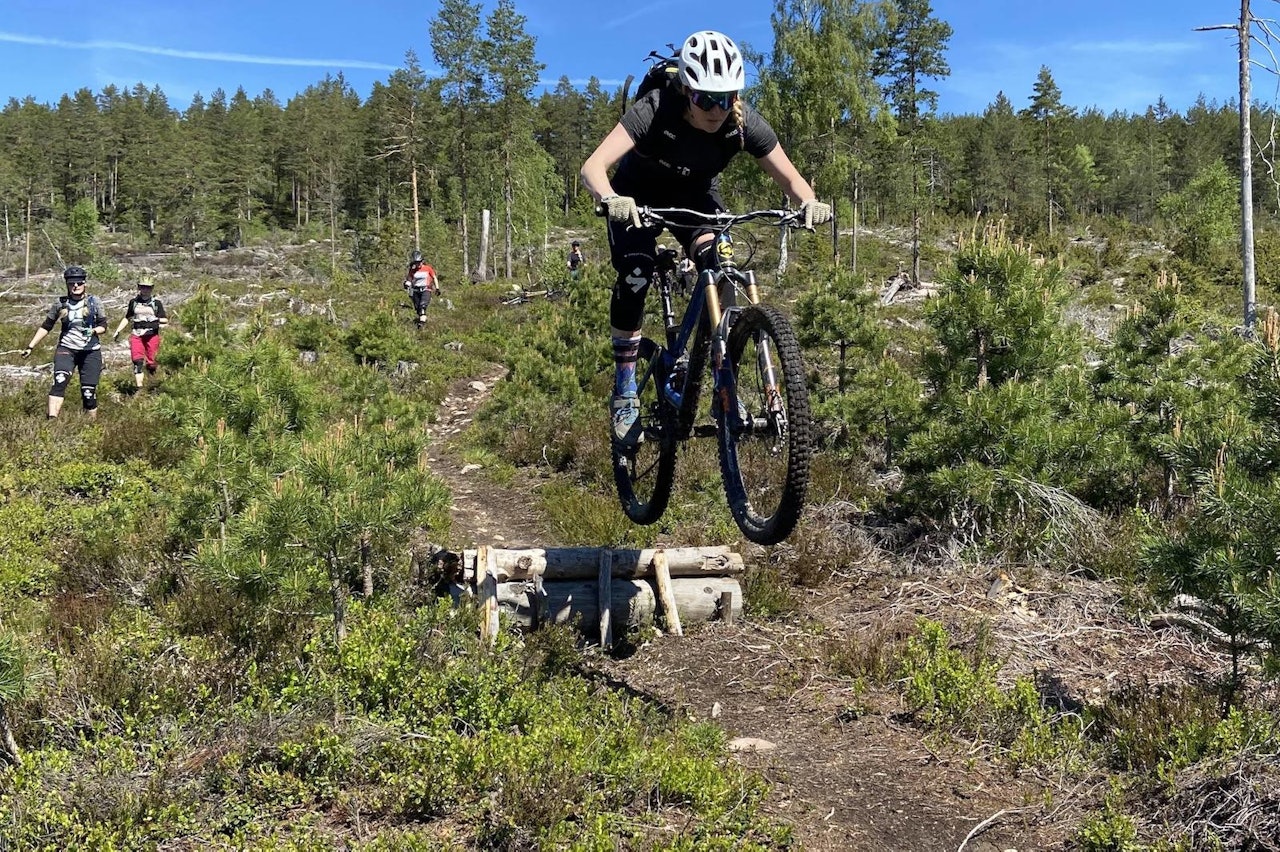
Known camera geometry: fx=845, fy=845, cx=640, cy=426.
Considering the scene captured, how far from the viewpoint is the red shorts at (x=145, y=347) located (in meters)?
13.3

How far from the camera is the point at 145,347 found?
43.8 feet

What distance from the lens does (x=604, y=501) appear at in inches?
351

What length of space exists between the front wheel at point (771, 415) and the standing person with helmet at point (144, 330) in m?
12.1

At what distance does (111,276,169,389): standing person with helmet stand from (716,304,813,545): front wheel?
1209 cm

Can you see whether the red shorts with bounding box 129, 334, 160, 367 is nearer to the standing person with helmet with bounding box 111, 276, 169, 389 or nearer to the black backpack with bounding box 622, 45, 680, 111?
the standing person with helmet with bounding box 111, 276, 169, 389

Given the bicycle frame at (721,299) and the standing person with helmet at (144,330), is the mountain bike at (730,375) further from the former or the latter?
the standing person with helmet at (144,330)

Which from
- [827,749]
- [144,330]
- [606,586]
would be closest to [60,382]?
[144,330]

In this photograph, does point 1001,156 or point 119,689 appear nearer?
point 119,689

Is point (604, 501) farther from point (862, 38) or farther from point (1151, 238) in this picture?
point (1151, 238)

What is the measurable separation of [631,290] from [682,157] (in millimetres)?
897

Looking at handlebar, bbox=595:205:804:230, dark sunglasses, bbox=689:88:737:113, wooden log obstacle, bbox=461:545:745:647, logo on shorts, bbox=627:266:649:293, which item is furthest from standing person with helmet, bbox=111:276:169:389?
dark sunglasses, bbox=689:88:737:113

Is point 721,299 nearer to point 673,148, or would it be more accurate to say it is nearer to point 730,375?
point 730,375

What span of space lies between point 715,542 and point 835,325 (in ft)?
9.07

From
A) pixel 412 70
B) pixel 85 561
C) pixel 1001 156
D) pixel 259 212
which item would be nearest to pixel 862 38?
pixel 412 70
